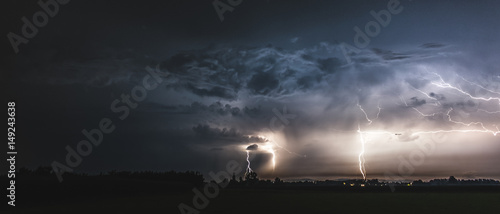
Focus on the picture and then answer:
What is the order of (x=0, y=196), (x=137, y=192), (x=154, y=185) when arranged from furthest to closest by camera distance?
(x=154, y=185), (x=137, y=192), (x=0, y=196)

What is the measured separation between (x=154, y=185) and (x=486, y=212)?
63.5 m

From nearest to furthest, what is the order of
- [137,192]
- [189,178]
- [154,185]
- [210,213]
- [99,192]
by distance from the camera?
[210,213] < [99,192] < [137,192] < [154,185] < [189,178]

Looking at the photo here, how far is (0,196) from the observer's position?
1558 inches

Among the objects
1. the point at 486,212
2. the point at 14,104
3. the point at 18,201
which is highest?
the point at 14,104

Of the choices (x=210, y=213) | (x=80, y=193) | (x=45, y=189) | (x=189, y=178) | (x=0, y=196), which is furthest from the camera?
(x=189, y=178)

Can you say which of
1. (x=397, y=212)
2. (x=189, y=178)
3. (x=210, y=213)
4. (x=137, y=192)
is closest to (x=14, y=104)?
(x=210, y=213)

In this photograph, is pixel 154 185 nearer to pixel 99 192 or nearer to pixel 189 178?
pixel 99 192

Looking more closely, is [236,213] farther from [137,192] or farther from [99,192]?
[137,192]

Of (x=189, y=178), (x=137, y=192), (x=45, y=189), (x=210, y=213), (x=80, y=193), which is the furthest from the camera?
(x=189, y=178)

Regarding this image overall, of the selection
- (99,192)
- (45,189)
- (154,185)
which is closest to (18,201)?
(45,189)

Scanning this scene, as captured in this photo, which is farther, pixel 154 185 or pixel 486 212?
pixel 154 185

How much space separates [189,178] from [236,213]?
345ft

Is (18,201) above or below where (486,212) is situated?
above

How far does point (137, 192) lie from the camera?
64.6 m
